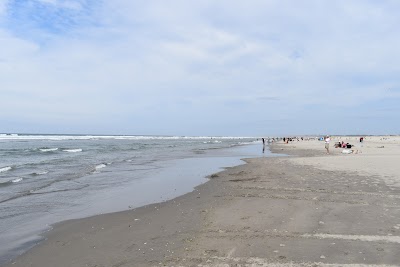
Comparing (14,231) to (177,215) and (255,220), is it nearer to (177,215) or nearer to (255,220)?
(177,215)

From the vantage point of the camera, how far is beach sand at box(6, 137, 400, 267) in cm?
568

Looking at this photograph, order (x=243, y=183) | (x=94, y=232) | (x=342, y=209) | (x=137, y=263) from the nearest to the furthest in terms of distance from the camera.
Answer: (x=137, y=263), (x=94, y=232), (x=342, y=209), (x=243, y=183)

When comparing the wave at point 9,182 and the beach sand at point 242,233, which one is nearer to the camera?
the beach sand at point 242,233

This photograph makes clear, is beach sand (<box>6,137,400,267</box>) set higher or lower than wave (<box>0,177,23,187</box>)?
higher

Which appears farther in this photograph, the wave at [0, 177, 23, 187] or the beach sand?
the wave at [0, 177, 23, 187]

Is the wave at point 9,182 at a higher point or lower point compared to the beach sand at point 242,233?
lower

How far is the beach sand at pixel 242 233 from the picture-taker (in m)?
5.68

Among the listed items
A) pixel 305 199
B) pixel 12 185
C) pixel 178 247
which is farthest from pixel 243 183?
pixel 12 185

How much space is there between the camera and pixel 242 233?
6992 mm

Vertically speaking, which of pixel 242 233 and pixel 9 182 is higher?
pixel 242 233

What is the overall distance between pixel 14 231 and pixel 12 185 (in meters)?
8.36

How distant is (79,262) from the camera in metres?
5.80

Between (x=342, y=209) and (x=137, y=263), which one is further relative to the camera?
(x=342, y=209)

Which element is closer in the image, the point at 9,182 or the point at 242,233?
the point at 242,233
